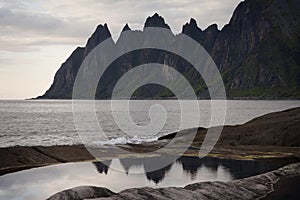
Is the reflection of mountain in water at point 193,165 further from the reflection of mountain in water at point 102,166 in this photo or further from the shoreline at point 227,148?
the shoreline at point 227,148

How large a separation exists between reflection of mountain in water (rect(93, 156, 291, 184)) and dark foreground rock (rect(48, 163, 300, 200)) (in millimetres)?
4249

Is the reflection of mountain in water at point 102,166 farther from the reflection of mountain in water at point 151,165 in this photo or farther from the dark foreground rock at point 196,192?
the dark foreground rock at point 196,192

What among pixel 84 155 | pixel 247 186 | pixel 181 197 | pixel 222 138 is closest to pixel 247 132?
pixel 222 138

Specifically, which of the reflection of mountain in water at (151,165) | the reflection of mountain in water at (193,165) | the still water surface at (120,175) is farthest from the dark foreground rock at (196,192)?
the reflection of mountain in water at (151,165)

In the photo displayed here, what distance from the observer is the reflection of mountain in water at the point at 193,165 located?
38303 millimetres

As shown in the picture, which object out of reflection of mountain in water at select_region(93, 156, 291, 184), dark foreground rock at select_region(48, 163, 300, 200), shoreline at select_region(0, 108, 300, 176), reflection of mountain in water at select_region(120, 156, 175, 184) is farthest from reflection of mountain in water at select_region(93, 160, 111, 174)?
dark foreground rock at select_region(48, 163, 300, 200)

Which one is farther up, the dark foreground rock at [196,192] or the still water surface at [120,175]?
the dark foreground rock at [196,192]

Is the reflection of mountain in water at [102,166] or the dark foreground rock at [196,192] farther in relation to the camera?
the reflection of mountain in water at [102,166]

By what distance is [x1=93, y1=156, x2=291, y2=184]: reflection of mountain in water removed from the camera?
126 feet

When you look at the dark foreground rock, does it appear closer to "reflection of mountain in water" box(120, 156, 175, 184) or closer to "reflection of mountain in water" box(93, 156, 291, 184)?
"reflection of mountain in water" box(93, 156, 291, 184)

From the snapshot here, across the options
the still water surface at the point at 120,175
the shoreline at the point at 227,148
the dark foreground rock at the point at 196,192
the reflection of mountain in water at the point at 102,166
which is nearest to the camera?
the dark foreground rock at the point at 196,192

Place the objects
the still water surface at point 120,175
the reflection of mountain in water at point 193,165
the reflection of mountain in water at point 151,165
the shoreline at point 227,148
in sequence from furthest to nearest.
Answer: the shoreline at point 227,148, the reflection of mountain in water at point 193,165, the reflection of mountain in water at point 151,165, the still water surface at point 120,175

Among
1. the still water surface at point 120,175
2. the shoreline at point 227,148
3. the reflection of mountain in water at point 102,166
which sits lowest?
the reflection of mountain in water at point 102,166

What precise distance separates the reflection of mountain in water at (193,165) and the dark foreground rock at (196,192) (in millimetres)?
4249
